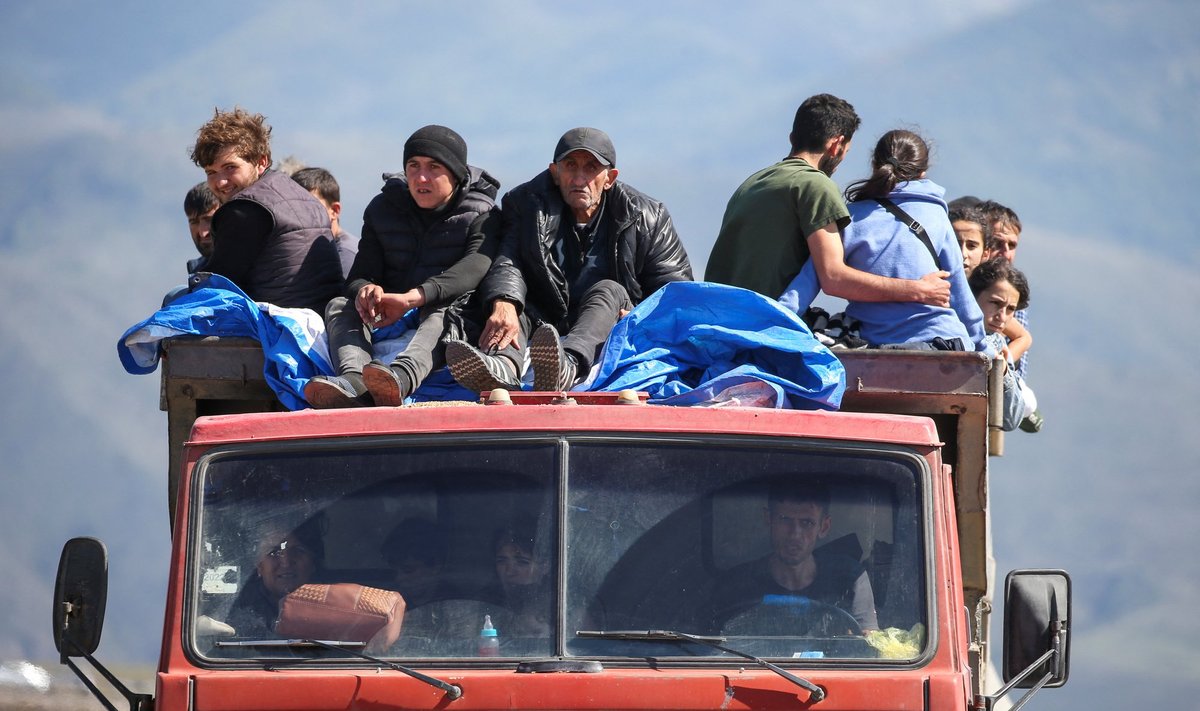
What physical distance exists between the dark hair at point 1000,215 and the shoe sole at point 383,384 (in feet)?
14.2

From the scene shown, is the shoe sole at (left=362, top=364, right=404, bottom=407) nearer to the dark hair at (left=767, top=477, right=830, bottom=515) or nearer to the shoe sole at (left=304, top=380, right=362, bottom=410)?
the shoe sole at (left=304, top=380, right=362, bottom=410)

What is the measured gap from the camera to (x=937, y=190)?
580 centimetres

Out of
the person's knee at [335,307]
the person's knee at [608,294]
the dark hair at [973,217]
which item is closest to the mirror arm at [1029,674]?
the person's knee at [608,294]

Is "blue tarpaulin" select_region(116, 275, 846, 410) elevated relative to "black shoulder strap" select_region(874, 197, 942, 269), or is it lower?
lower

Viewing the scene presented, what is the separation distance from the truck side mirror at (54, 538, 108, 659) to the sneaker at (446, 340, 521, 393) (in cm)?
120

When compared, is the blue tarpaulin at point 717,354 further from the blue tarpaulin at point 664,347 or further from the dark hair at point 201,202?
the dark hair at point 201,202

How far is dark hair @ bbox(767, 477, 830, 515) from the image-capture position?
3889mm

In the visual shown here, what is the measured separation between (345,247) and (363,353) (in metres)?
1.51

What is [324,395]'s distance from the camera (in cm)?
459

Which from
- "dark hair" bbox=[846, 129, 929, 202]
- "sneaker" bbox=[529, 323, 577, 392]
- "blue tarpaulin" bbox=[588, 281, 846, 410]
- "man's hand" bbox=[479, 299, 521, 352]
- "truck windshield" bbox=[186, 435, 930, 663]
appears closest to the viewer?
"truck windshield" bbox=[186, 435, 930, 663]

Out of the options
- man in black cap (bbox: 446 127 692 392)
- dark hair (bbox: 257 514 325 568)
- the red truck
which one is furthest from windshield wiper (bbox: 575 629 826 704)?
man in black cap (bbox: 446 127 692 392)

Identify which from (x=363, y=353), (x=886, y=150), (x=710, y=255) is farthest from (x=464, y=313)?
(x=886, y=150)

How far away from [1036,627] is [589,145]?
2353 millimetres

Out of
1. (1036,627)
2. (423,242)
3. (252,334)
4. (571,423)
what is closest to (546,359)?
(571,423)
